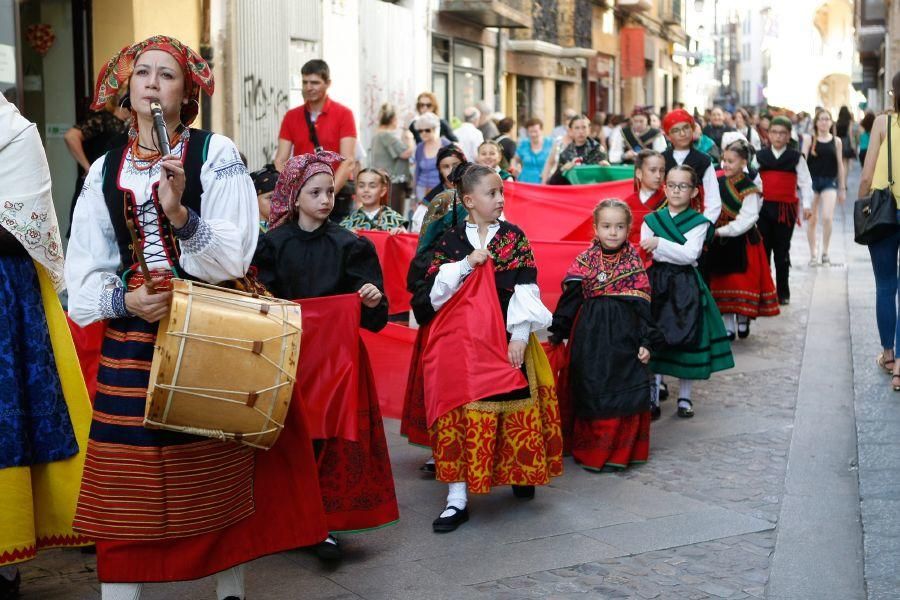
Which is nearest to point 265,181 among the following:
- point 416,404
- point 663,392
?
point 416,404

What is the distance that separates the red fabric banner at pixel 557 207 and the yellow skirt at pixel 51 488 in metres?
5.24

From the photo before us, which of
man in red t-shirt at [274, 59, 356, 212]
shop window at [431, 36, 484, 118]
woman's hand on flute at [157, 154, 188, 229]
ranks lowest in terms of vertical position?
woman's hand on flute at [157, 154, 188, 229]

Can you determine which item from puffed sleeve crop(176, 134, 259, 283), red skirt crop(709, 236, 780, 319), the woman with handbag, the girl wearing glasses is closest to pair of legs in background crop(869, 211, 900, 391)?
the woman with handbag

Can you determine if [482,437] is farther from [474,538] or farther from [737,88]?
[737,88]

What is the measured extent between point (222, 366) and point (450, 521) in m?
2.13

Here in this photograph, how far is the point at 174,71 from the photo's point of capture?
4172mm

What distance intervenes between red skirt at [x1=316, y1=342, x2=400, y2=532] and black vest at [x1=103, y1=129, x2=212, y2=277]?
142 centimetres

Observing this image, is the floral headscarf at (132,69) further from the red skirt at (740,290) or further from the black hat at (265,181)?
the red skirt at (740,290)

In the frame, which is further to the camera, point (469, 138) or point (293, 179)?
point (469, 138)

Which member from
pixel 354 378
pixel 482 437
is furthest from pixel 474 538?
pixel 354 378

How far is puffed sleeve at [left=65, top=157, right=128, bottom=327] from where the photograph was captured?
13.5ft

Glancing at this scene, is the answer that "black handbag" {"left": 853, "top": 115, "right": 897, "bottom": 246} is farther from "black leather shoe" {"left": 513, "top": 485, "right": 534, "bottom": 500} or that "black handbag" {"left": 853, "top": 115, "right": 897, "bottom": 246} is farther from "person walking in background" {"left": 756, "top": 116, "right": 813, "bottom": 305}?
"person walking in background" {"left": 756, "top": 116, "right": 813, "bottom": 305}

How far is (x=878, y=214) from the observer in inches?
323

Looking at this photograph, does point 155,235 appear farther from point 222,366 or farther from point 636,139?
point 636,139
